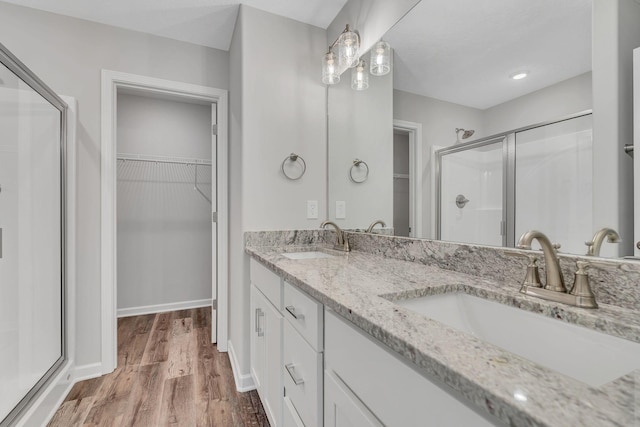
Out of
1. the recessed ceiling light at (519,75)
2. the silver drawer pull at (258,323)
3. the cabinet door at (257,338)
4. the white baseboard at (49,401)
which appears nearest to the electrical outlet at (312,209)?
the cabinet door at (257,338)

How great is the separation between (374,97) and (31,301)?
6.95 feet

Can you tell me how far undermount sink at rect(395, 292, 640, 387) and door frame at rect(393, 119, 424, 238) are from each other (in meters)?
0.48

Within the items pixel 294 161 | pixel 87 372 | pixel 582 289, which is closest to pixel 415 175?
pixel 582 289

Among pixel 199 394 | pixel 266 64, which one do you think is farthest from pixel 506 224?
pixel 199 394

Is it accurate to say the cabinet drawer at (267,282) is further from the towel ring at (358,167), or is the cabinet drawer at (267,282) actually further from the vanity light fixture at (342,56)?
the vanity light fixture at (342,56)

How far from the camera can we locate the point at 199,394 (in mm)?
1726

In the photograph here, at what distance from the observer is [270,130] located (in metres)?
1.87

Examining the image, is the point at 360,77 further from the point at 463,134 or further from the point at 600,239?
the point at 600,239

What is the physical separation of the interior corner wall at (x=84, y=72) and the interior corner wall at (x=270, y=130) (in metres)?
0.88

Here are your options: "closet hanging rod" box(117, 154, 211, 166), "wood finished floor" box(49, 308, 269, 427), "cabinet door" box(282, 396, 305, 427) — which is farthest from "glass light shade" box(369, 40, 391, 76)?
"closet hanging rod" box(117, 154, 211, 166)

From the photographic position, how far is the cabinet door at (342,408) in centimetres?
60

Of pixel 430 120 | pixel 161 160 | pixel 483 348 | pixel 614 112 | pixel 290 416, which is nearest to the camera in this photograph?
pixel 483 348

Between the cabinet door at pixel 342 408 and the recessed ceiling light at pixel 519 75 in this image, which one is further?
the recessed ceiling light at pixel 519 75

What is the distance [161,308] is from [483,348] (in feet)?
11.1
